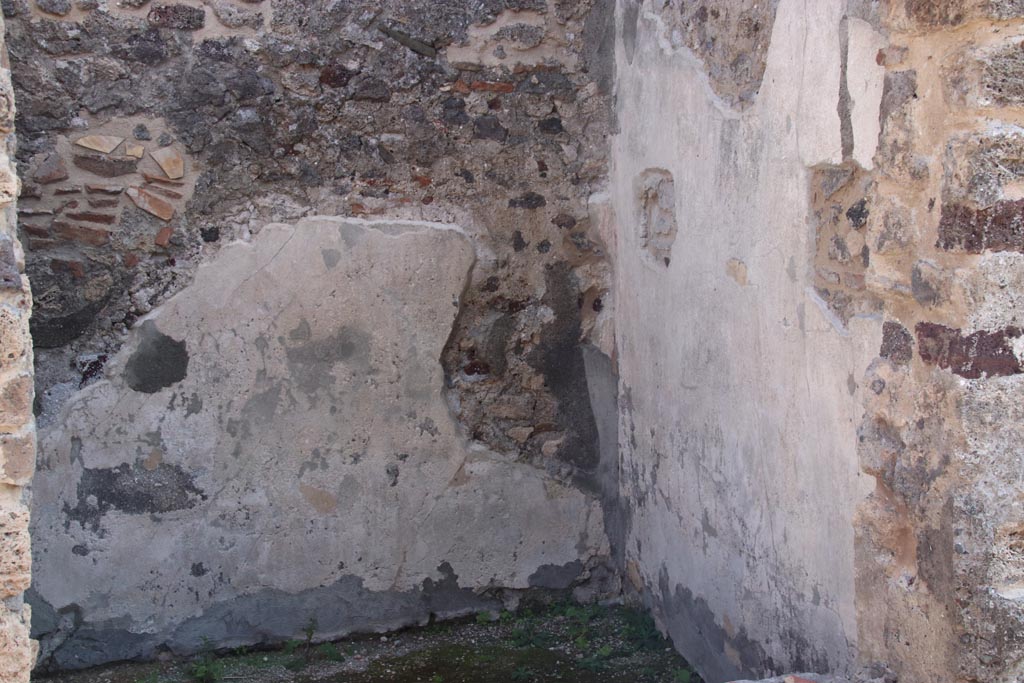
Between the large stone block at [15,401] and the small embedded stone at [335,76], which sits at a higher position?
the small embedded stone at [335,76]

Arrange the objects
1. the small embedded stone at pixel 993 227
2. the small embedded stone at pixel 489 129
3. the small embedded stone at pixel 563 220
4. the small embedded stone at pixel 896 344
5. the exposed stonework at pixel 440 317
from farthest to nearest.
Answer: the small embedded stone at pixel 563 220 → the small embedded stone at pixel 489 129 → the exposed stonework at pixel 440 317 → the small embedded stone at pixel 896 344 → the small embedded stone at pixel 993 227

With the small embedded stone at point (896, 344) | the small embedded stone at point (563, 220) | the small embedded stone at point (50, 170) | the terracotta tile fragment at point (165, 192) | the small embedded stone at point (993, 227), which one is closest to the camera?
the small embedded stone at point (993, 227)

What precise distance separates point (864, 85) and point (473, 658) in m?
2.32

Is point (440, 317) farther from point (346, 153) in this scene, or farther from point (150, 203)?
point (150, 203)

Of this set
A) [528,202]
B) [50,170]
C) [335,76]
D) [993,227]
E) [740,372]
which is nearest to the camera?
[993,227]

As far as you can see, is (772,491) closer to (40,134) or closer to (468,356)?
(468,356)

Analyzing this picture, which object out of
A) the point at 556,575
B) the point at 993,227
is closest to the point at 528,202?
the point at 556,575

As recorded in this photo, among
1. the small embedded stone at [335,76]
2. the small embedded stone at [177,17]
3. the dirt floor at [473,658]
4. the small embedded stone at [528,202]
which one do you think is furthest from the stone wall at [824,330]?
the small embedded stone at [177,17]

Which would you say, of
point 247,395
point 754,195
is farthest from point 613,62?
point 247,395

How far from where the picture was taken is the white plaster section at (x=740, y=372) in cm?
237

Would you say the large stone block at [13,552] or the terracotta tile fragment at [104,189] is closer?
the large stone block at [13,552]

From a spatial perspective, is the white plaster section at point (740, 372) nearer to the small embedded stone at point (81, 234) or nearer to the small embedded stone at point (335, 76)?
the small embedded stone at point (335, 76)

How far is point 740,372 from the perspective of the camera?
279 cm

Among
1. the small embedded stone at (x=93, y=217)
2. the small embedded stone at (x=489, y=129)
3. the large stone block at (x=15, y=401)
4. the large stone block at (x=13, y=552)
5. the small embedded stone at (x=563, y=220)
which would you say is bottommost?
the large stone block at (x=13, y=552)
